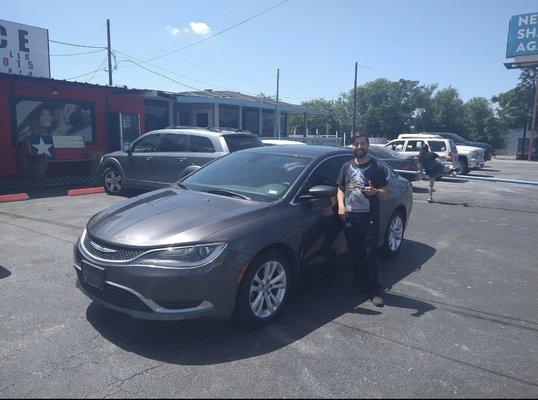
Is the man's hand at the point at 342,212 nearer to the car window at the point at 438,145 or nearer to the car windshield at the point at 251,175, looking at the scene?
the car windshield at the point at 251,175

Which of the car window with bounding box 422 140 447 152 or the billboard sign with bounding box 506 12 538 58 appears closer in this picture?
the car window with bounding box 422 140 447 152

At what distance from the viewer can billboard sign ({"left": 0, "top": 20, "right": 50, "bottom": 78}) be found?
52.3 feet

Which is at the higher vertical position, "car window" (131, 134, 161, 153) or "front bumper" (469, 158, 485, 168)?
"car window" (131, 134, 161, 153)

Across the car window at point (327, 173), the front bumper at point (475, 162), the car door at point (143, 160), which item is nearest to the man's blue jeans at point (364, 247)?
the car window at point (327, 173)

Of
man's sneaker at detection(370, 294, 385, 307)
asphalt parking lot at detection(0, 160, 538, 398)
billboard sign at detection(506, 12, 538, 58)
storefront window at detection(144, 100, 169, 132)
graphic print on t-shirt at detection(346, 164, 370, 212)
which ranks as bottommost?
asphalt parking lot at detection(0, 160, 538, 398)

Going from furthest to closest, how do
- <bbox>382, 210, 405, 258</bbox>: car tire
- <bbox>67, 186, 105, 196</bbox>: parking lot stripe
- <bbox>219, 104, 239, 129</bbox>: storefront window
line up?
<bbox>219, 104, 239, 129</bbox>: storefront window
<bbox>67, 186, 105, 196</bbox>: parking lot stripe
<bbox>382, 210, 405, 258</bbox>: car tire

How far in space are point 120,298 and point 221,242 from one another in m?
0.90

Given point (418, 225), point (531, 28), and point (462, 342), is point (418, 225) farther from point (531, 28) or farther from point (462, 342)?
point (531, 28)

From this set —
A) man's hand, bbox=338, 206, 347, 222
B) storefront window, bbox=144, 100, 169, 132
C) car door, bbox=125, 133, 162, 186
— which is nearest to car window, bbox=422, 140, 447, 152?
car door, bbox=125, 133, 162, 186

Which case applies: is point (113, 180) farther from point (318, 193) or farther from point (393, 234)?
point (318, 193)

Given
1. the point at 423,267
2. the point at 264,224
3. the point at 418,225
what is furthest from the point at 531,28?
the point at 264,224

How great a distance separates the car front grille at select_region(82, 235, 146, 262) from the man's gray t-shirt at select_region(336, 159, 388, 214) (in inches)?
85.8

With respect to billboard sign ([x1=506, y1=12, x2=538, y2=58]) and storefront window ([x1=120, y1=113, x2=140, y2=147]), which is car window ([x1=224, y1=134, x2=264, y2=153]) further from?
billboard sign ([x1=506, y1=12, x2=538, y2=58])

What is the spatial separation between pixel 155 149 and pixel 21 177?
16.2 ft
